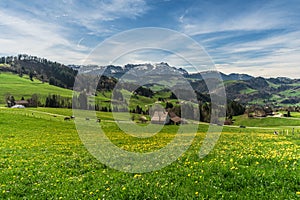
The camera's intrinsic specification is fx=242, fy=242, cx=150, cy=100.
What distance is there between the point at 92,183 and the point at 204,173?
15.2 feet

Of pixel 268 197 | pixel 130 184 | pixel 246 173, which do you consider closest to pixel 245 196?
pixel 268 197

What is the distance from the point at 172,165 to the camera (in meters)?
12.5

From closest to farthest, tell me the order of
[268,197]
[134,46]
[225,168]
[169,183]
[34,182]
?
1. [268,197]
2. [169,183]
3. [225,168]
4. [34,182]
5. [134,46]

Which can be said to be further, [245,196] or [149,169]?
[149,169]

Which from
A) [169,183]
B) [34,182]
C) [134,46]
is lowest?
[34,182]

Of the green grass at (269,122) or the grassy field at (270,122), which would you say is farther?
the green grass at (269,122)

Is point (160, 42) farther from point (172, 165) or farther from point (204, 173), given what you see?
point (204, 173)

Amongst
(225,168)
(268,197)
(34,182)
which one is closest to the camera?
(268,197)

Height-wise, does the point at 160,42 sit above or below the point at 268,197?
above

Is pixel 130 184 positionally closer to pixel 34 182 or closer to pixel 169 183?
pixel 169 183

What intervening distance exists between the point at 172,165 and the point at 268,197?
5753mm

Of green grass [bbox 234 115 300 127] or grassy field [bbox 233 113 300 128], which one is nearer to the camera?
grassy field [bbox 233 113 300 128]

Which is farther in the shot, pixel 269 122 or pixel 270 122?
pixel 269 122

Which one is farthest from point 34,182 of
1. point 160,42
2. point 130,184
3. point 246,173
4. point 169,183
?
point 160,42
